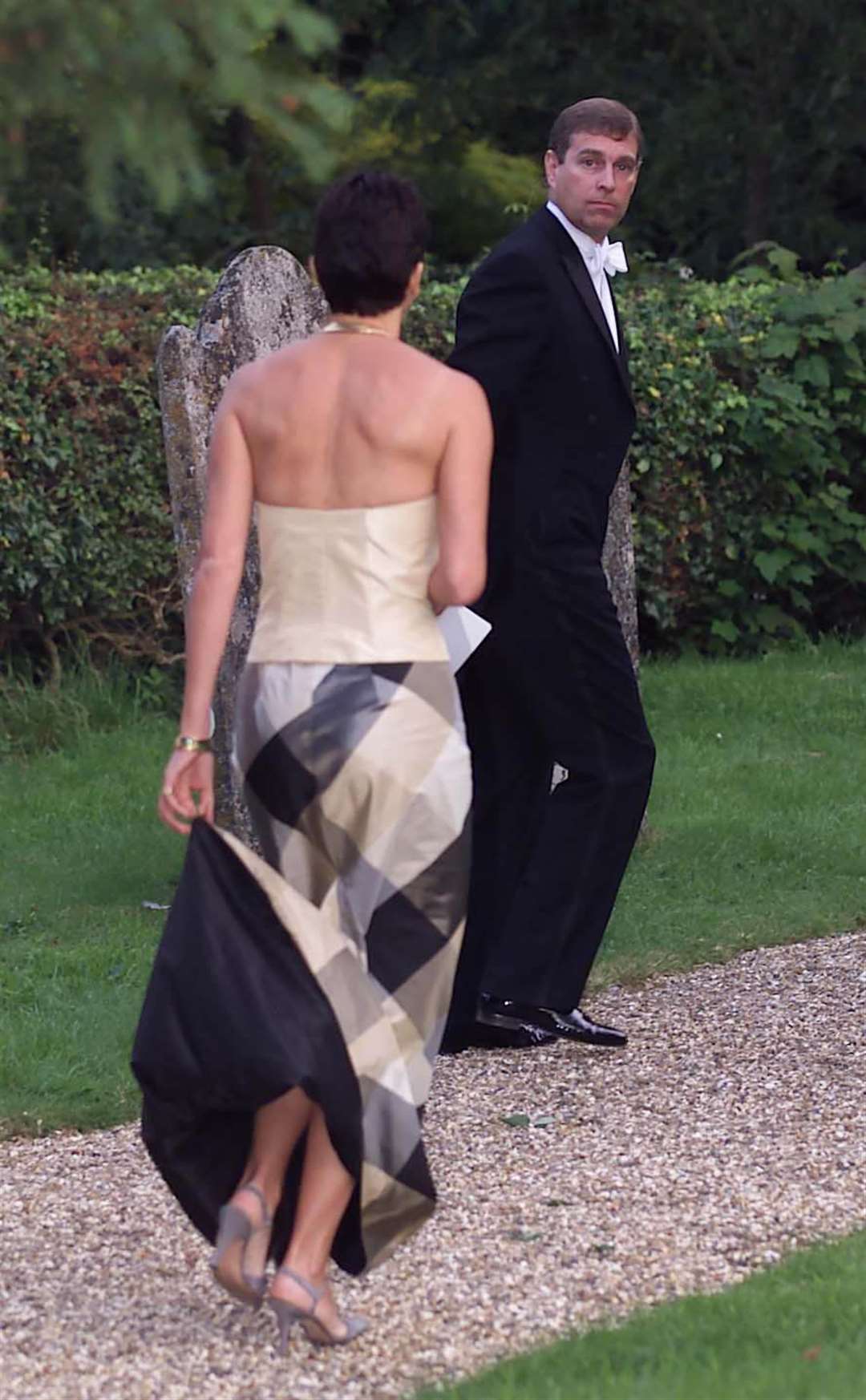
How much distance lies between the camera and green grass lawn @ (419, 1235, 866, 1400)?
3.38 meters

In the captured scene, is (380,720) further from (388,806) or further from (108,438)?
(108,438)

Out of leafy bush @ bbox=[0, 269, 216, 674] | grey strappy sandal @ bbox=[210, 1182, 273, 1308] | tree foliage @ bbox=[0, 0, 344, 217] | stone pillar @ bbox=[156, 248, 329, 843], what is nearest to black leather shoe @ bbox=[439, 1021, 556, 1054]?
stone pillar @ bbox=[156, 248, 329, 843]

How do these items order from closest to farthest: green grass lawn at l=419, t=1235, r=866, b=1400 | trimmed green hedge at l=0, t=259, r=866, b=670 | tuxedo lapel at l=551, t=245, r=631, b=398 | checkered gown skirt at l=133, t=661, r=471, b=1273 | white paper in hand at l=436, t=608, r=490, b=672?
green grass lawn at l=419, t=1235, r=866, b=1400
checkered gown skirt at l=133, t=661, r=471, b=1273
white paper in hand at l=436, t=608, r=490, b=672
tuxedo lapel at l=551, t=245, r=631, b=398
trimmed green hedge at l=0, t=259, r=866, b=670

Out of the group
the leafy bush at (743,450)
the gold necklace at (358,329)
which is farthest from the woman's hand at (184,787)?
the leafy bush at (743,450)

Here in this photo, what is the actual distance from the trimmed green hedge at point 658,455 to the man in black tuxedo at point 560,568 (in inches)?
165

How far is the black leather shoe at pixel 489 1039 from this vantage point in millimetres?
5547

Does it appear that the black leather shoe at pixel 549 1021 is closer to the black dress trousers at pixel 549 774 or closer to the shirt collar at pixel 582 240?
the black dress trousers at pixel 549 774

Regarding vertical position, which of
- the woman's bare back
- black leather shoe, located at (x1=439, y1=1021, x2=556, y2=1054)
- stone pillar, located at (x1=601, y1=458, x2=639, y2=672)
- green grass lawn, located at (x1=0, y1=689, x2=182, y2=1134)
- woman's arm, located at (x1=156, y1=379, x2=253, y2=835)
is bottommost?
green grass lawn, located at (x1=0, y1=689, x2=182, y2=1134)

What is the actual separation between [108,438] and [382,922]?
20.0 feet

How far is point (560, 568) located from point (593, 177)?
2.99ft

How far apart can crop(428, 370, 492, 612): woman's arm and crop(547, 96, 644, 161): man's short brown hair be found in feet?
5.76

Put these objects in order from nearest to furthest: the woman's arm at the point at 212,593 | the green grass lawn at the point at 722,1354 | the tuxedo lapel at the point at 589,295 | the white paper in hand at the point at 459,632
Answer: the green grass lawn at the point at 722,1354, the woman's arm at the point at 212,593, the white paper in hand at the point at 459,632, the tuxedo lapel at the point at 589,295

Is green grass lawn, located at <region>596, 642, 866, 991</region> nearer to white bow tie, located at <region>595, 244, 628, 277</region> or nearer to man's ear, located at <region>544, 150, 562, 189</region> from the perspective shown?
white bow tie, located at <region>595, 244, 628, 277</region>

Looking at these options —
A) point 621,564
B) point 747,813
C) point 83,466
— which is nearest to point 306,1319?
point 621,564
